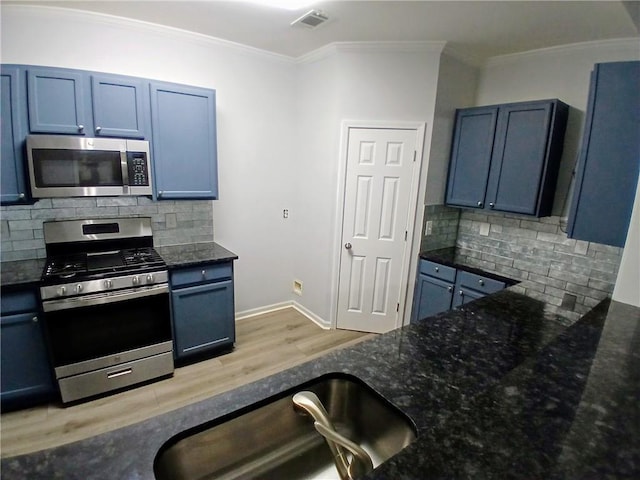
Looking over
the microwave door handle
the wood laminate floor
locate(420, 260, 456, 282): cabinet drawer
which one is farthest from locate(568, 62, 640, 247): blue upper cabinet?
the microwave door handle

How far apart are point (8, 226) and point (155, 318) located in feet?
4.12

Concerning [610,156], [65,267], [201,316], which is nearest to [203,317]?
[201,316]

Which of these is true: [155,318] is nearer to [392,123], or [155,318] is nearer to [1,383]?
[1,383]

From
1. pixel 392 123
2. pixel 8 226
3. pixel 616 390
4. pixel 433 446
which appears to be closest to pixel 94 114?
pixel 8 226

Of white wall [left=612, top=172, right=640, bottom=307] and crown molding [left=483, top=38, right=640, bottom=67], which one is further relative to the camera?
crown molding [left=483, top=38, right=640, bottom=67]

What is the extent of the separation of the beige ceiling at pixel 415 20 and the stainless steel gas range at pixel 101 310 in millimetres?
1747

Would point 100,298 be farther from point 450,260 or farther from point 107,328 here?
point 450,260

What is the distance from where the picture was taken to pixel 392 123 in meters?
2.96

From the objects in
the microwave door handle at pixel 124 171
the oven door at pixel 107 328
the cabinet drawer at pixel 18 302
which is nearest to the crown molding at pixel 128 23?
the microwave door handle at pixel 124 171

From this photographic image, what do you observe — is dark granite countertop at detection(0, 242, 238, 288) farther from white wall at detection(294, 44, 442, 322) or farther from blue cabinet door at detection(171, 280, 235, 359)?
white wall at detection(294, 44, 442, 322)

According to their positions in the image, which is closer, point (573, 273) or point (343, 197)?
point (573, 273)

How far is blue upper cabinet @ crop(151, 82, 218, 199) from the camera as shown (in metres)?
2.53

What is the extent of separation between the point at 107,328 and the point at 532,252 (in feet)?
11.6

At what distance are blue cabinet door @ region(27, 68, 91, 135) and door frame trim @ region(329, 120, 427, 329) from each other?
210 centimetres
